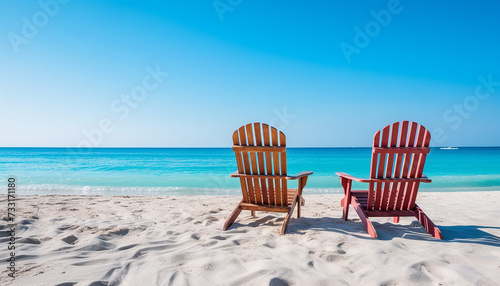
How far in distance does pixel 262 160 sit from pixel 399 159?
5.76ft

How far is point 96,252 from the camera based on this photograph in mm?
2662

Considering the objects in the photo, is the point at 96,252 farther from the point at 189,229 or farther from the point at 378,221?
the point at 378,221

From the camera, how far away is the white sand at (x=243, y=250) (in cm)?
214

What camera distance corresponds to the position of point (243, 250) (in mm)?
2771

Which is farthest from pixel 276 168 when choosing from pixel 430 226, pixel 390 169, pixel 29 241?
pixel 29 241

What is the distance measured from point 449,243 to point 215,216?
314cm

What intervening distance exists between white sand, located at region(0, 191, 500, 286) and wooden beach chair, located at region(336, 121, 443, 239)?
0.24 m

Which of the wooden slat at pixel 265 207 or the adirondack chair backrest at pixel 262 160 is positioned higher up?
the adirondack chair backrest at pixel 262 160

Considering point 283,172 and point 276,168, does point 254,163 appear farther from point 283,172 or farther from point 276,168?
point 283,172

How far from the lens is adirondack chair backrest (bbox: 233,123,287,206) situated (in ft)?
11.5

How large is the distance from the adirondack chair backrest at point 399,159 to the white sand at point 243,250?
0.48 meters

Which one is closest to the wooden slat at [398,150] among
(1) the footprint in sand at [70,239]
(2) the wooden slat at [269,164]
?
(2) the wooden slat at [269,164]

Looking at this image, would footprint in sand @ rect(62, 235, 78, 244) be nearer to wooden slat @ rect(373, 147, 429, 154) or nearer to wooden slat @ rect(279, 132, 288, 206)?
wooden slat @ rect(279, 132, 288, 206)

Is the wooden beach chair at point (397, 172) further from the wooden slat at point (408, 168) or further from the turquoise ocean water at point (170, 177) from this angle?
the turquoise ocean water at point (170, 177)
